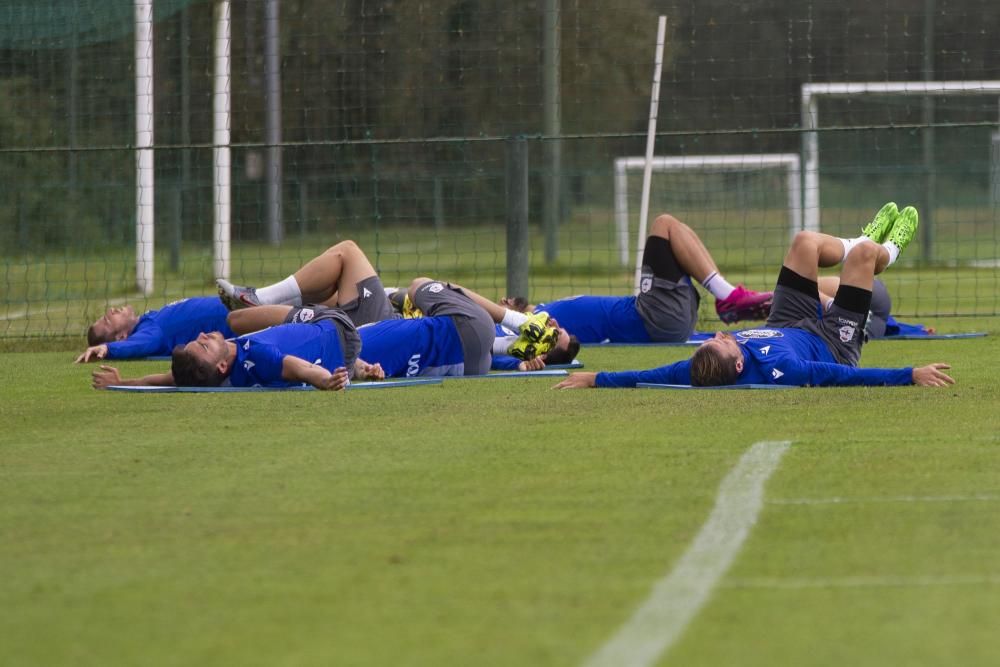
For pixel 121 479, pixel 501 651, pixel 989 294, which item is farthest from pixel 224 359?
pixel 989 294

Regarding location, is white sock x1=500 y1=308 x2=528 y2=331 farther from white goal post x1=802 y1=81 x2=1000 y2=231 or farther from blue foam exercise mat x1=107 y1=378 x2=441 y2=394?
white goal post x1=802 y1=81 x2=1000 y2=231

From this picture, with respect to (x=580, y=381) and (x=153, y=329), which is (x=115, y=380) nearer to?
(x=153, y=329)

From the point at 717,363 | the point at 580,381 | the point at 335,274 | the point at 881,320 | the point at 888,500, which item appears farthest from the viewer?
the point at 881,320

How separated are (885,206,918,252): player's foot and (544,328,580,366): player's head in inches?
82.7

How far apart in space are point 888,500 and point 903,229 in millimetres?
4972

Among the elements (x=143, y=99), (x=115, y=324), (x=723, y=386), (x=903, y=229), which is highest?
(x=143, y=99)

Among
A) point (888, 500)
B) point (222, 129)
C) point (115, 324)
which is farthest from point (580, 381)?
point (222, 129)

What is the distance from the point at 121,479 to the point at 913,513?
9.45 ft

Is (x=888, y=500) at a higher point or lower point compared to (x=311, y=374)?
lower

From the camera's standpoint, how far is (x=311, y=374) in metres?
8.39

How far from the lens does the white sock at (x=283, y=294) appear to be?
1000cm

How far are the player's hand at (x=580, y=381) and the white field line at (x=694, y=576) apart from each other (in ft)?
8.63

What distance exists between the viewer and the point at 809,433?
670cm

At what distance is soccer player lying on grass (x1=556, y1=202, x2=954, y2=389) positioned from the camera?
8.23 metres
